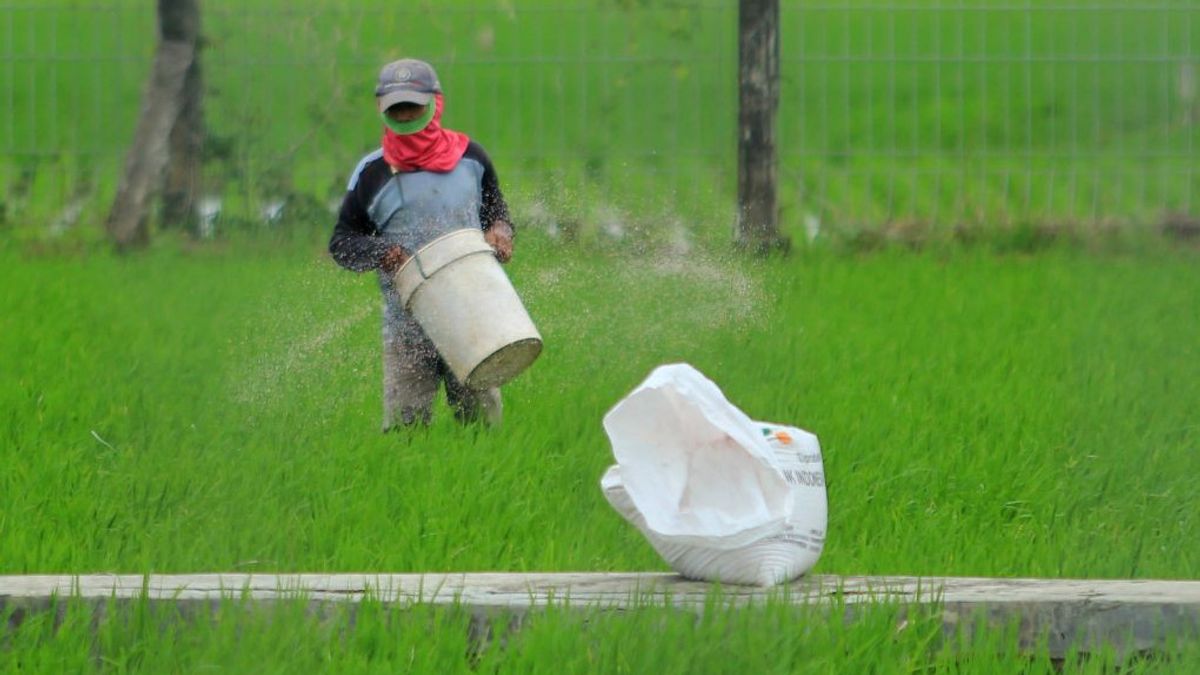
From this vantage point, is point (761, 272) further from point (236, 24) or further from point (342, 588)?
point (342, 588)

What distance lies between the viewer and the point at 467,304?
5090 mm

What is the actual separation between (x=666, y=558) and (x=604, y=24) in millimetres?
8697

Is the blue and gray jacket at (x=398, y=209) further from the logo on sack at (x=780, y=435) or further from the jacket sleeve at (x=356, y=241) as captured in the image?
the logo on sack at (x=780, y=435)

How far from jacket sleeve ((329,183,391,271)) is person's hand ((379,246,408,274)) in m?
0.02

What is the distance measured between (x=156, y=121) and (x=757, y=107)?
3183 mm

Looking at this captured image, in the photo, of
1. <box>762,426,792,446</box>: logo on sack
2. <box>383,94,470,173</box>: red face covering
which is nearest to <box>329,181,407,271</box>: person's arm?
<box>383,94,470,173</box>: red face covering

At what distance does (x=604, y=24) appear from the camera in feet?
38.9

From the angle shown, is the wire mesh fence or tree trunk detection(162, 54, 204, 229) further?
tree trunk detection(162, 54, 204, 229)

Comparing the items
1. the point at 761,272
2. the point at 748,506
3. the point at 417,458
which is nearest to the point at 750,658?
the point at 748,506

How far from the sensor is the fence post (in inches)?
428

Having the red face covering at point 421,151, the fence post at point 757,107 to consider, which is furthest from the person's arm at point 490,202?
the fence post at point 757,107

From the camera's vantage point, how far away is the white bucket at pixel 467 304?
5.09m

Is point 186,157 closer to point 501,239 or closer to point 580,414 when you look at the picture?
point 580,414

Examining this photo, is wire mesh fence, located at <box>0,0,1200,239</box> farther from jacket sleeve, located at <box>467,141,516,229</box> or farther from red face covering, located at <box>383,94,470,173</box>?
red face covering, located at <box>383,94,470,173</box>
